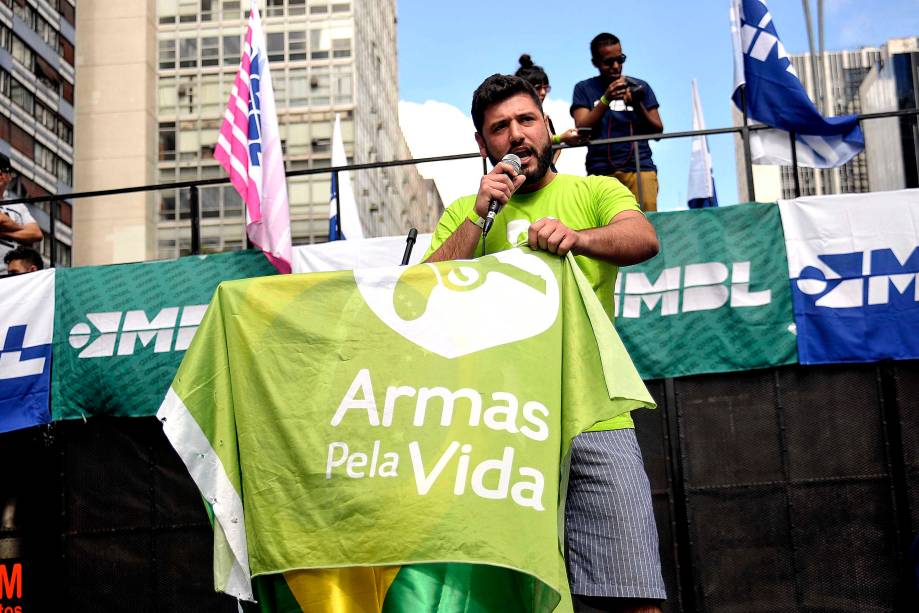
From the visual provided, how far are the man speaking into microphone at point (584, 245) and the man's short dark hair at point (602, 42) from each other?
4.42 metres

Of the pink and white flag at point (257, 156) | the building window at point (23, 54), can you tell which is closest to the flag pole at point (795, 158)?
the pink and white flag at point (257, 156)

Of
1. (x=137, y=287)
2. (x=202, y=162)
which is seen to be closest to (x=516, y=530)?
(x=137, y=287)

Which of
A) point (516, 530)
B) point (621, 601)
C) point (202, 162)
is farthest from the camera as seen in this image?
point (202, 162)

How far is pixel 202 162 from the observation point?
7181 cm

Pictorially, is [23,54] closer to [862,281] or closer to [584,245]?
[862,281]

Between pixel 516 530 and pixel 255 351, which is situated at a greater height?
pixel 255 351

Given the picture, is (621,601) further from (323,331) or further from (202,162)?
(202,162)

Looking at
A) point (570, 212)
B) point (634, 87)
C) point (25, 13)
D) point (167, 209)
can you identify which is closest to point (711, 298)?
point (634, 87)

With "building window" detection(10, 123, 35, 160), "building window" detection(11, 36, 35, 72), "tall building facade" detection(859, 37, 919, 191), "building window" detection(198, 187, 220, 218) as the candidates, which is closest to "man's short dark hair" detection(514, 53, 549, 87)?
"tall building facade" detection(859, 37, 919, 191)

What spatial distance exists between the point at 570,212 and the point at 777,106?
5.46 metres

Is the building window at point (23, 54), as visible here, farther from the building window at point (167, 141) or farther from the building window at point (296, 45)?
the building window at point (296, 45)

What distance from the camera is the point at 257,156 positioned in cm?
859

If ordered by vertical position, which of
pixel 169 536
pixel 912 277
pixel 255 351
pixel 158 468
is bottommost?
pixel 169 536

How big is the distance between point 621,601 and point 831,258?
5062mm
